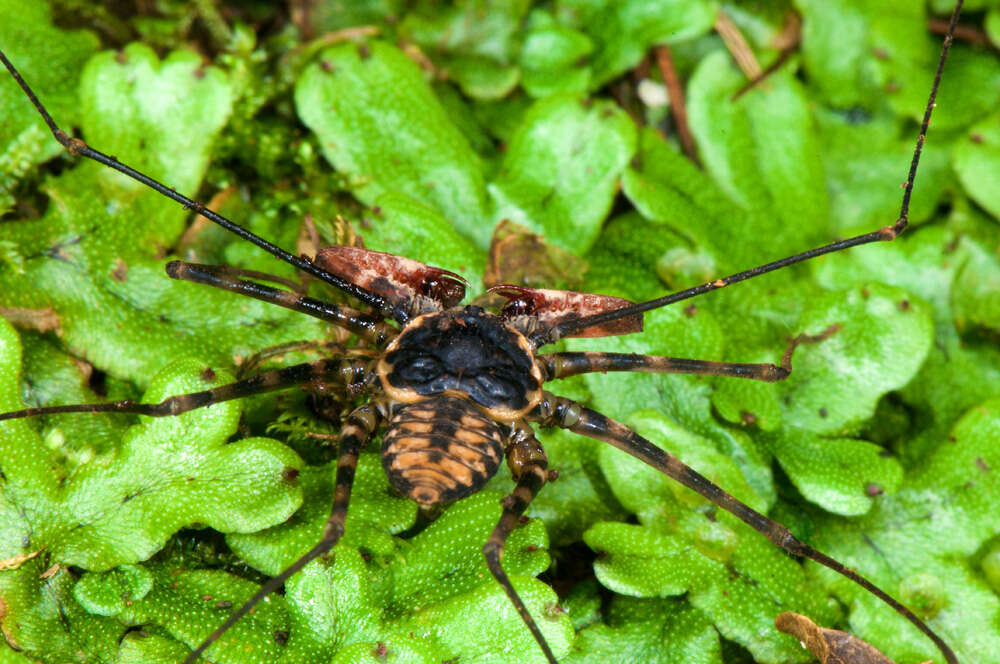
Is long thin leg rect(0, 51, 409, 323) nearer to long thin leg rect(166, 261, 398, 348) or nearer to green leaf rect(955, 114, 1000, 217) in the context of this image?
long thin leg rect(166, 261, 398, 348)

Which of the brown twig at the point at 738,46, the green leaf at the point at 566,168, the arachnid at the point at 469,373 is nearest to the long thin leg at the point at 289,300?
the arachnid at the point at 469,373

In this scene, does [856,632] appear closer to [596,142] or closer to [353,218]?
[596,142]

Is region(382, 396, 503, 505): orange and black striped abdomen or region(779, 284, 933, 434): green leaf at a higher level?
region(382, 396, 503, 505): orange and black striped abdomen

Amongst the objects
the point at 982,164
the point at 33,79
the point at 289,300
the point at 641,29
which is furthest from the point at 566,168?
the point at 33,79

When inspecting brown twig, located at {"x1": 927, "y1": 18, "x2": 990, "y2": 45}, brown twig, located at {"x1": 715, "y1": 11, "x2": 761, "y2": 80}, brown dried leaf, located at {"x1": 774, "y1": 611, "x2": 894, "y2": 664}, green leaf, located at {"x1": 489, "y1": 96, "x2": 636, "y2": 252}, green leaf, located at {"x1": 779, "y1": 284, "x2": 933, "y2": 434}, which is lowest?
brown dried leaf, located at {"x1": 774, "y1": 611, "x2": 894, "y2": 664}

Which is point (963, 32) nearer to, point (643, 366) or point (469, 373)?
point (643, 366)

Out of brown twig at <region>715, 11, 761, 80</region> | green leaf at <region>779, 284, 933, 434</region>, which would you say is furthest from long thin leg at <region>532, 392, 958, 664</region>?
brown twig at <region>715, 11, 761, 80</region>

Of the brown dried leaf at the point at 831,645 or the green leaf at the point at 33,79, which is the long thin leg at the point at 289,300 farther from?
the brown dried leaf at the point at 831,645

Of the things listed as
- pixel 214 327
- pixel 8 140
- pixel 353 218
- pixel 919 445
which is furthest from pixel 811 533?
pixel 8 140
